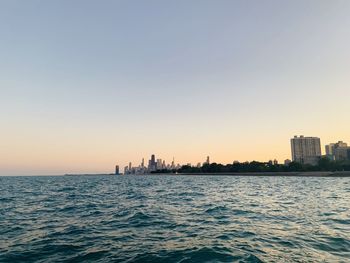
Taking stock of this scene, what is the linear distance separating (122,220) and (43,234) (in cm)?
611

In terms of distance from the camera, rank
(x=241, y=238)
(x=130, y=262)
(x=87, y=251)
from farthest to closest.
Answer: (x=241, y=238) < (x=87, y=251) < (x=130, y=262)

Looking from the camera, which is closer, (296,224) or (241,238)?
(241,238)

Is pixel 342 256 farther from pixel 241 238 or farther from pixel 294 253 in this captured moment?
pixel 241 238

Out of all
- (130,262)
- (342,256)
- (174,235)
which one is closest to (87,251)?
(130,262)

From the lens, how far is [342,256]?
1199 centimetres

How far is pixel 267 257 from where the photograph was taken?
38.7 ft

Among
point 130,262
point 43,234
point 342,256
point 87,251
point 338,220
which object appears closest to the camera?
point 130,262

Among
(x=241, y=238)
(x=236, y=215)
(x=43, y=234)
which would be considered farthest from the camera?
(x=236, y=215)

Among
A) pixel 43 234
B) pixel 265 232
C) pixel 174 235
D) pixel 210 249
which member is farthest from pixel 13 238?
pixel 265 232

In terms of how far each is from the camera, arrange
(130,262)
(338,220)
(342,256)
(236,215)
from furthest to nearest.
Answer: (236,215) → (338,220) → (342,256) → (130,262)

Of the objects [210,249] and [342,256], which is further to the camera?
[210,249]

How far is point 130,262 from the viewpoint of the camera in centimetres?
1126

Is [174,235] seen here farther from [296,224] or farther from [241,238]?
[296,224]

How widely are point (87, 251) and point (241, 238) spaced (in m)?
8.31
